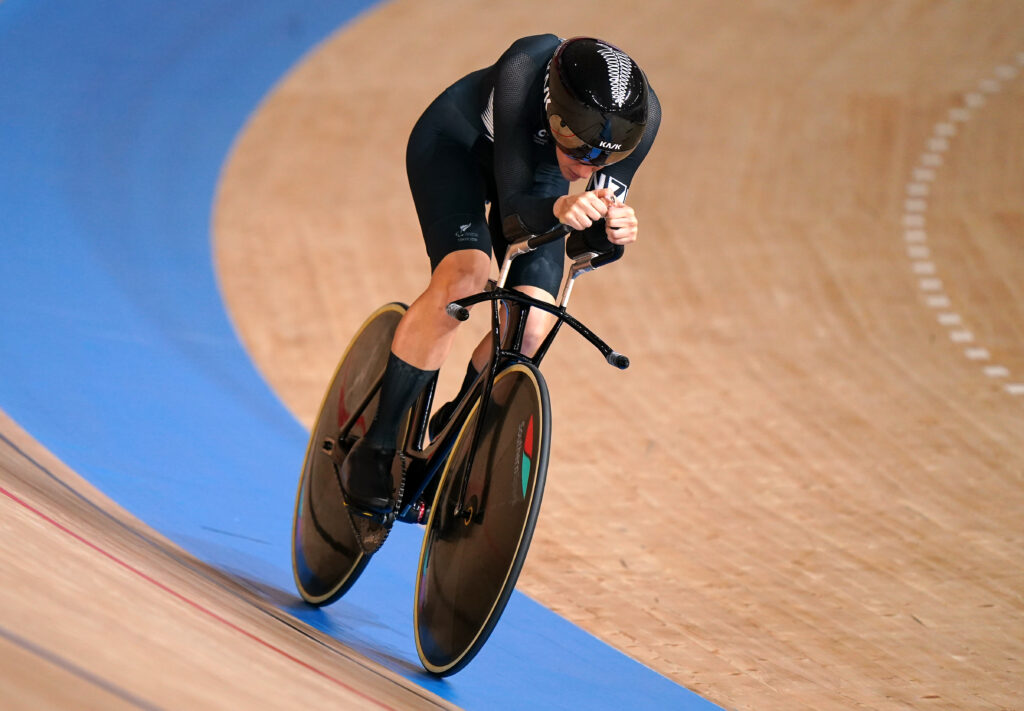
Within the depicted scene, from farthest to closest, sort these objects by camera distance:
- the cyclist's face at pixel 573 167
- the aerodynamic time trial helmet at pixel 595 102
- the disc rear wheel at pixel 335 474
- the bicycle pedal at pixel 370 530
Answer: the disc rear wheel at pixel 335 474
the bicycle pedal at pixel 370 530
the cyclist's face at pixel 573 167
the aerodynamic time trial helmet at pixel 595 102

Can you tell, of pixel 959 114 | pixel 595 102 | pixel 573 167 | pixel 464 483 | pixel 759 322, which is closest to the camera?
pixel 595 102

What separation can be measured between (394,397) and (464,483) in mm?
297

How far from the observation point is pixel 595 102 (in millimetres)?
2037

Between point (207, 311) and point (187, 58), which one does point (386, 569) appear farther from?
point (187, 58)

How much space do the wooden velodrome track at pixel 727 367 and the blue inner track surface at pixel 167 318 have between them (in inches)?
7.2

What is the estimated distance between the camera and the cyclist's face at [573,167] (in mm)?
2159

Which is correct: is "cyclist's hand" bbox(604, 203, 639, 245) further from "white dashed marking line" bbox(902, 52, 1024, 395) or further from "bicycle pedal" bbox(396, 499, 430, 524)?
"white dashed marking line" bbox(902, 52, 1024, 395)

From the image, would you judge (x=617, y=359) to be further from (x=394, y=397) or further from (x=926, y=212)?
(x=926, y=212)

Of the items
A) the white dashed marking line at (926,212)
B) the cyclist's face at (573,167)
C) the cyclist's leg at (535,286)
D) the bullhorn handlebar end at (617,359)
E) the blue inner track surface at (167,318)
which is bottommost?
the white dashed marking line at (926,212)

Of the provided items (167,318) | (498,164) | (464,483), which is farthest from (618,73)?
(167,318)

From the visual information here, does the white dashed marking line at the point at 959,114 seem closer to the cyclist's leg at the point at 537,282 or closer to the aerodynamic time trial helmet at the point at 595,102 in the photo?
the cyclist's leg at the point at 537,282

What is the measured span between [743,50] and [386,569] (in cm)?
503

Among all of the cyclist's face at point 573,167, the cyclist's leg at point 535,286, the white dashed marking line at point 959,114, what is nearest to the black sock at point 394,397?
the cyclist's leg at point 535,286

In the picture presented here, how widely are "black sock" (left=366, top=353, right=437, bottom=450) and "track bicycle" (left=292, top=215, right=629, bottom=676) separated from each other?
1.6 inches
